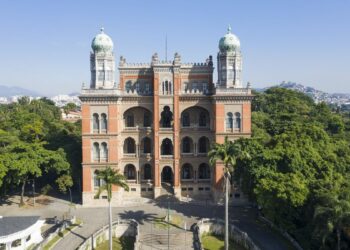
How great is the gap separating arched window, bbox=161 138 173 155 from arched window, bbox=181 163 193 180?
3808mm

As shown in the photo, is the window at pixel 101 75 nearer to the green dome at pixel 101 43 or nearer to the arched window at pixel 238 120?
the green dome at pixel 101 43

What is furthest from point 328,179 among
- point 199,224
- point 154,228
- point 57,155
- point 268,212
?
point 57,155

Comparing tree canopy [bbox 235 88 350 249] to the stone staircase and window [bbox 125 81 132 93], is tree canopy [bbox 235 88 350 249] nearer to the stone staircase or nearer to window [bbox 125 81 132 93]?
the stone staircase

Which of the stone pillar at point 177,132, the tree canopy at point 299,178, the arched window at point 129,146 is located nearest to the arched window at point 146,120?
the arched window at point 129,146

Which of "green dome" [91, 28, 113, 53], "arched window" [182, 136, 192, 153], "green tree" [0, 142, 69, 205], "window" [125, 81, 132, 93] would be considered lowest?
"green tree" [0, 142, 69, 205]

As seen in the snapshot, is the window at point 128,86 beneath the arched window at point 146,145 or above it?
above

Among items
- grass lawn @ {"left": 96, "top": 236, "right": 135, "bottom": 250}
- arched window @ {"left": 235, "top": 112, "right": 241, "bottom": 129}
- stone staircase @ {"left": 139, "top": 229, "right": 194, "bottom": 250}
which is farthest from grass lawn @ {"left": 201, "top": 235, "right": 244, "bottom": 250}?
arched window @ {"left": 235, "top": 112, "right": 241, "bottom": 129}

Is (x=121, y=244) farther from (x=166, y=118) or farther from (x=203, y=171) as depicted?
(x=166, y=118)

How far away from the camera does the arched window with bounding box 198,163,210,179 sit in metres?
68.3

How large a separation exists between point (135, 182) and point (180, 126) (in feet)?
42.3

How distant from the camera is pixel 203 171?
226ft

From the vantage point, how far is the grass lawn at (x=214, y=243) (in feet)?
157

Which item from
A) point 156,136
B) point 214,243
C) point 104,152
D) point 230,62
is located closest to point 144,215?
point 104,152

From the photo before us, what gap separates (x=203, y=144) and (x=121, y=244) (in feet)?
82.4
